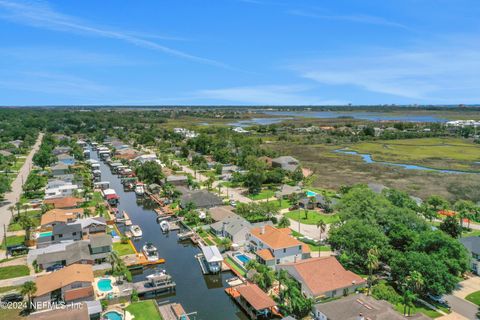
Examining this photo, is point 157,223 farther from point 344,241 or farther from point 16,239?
point 344,241

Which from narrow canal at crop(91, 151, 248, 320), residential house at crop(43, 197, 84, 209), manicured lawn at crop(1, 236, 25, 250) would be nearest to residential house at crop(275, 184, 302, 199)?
narrow canal at crop(91, 151, 248, 320)

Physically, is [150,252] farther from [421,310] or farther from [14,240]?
[421,310]

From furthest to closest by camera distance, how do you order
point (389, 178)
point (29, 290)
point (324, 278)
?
point (389, 178), point (324, 278), point (29, 290)

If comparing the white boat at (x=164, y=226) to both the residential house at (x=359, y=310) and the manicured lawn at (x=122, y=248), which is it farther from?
the residential house at (x=359, y=310)

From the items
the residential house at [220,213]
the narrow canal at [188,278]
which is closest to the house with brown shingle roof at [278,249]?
the narrow canal at [188,278]

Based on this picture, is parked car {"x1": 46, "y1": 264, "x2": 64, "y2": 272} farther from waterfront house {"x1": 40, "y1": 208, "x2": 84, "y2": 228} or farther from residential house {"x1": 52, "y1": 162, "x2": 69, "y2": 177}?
residential house {"x1": 52, "y1": 162, "x2": 69, "y2": 177}

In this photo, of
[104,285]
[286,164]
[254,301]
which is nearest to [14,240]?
[104,285]

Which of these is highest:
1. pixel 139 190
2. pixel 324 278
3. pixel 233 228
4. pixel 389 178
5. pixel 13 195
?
pixel 389 178
